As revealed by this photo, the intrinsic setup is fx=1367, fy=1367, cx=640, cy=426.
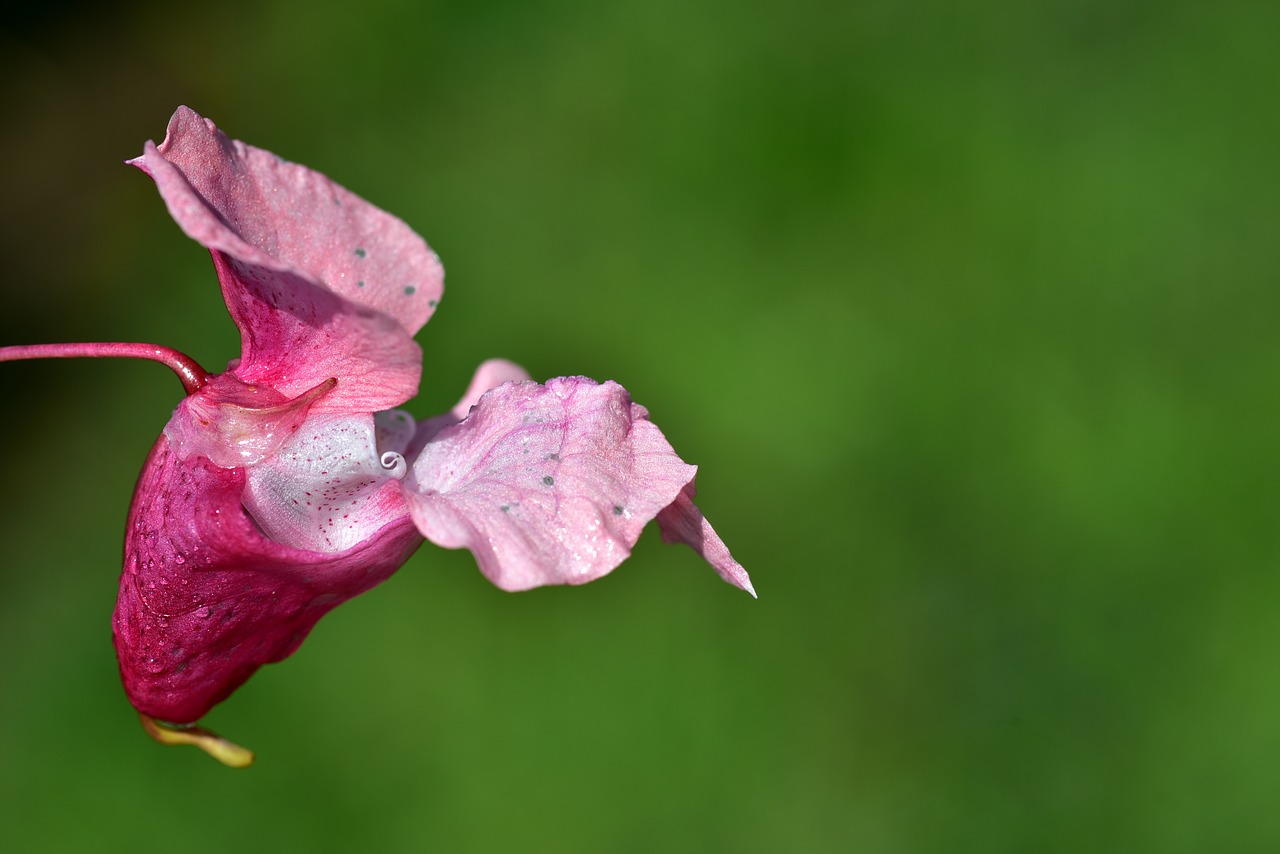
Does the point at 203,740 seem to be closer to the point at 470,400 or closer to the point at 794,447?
the point at 470,400

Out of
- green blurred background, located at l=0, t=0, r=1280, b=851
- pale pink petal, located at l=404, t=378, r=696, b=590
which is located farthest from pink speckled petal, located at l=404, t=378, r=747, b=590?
green blurred background, located at l=0, t=0, r=1280, b=851

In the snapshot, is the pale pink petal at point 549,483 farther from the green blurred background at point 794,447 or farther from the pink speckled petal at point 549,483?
the green blurred background at point 794,447

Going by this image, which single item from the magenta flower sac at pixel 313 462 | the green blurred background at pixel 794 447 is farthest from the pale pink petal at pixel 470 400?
the green blurred background at pixel 794 447

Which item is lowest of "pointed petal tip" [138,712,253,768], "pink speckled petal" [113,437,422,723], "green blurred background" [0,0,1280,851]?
"green blurred background" [0,0,1280,851]

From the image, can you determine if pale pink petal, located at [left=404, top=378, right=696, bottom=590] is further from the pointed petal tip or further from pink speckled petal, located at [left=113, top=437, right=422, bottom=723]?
the pointed petal tip

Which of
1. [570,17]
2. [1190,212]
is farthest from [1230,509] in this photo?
[570,17]

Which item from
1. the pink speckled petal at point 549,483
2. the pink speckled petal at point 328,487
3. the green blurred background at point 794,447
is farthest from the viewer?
the green blurred background at point 794,447
